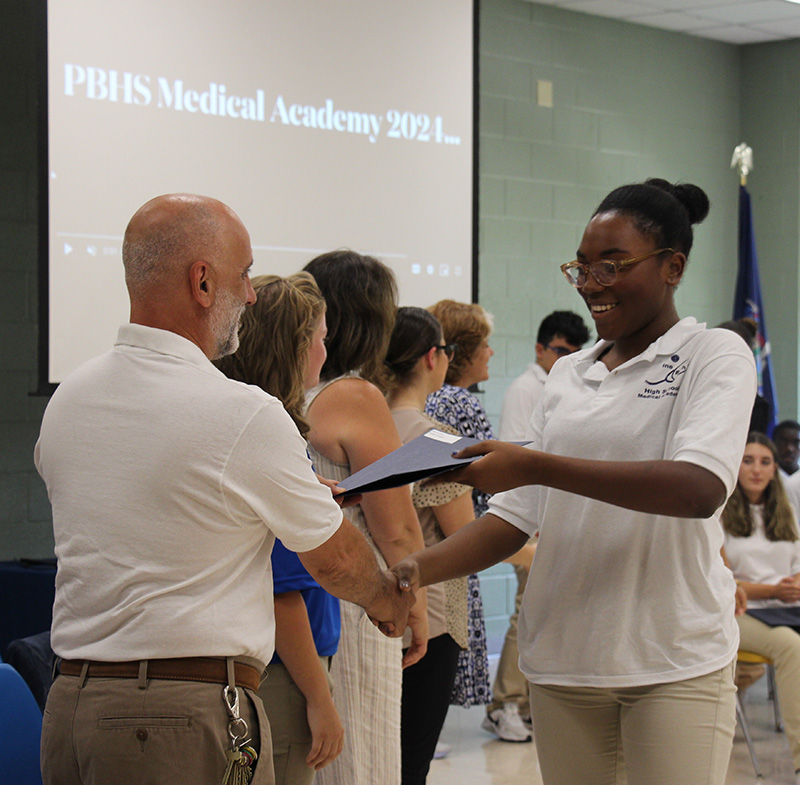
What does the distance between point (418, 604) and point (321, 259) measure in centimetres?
85

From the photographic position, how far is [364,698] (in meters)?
2.20

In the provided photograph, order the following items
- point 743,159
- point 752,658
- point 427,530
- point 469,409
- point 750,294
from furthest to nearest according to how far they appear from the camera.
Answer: point 750,294, point 743,159, point 752,658, point 469,409, point 427,530

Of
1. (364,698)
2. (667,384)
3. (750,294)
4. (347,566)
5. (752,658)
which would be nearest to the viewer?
(347,566)

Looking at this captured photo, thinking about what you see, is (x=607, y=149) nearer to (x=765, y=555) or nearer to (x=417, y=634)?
(x=765, y=555)

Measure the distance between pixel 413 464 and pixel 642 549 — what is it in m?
0.41

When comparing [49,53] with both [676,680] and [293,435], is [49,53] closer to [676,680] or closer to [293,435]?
[293,435]

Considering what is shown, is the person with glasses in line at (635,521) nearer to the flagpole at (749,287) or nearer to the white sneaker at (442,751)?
the white sneaker at (442,751)

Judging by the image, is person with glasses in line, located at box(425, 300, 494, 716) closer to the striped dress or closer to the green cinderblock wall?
the striped dress

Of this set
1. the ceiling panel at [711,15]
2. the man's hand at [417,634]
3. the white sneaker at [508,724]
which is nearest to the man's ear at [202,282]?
the man's hand at [417,634]

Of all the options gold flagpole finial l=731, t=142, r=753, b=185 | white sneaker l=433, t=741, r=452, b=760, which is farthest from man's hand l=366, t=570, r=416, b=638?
gold flagpole finial l=731, t=142, r=753, b=185

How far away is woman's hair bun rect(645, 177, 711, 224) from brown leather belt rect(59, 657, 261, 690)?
1.09m

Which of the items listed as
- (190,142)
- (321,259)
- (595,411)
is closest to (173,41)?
(190,142)

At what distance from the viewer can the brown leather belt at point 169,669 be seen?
136 centimetres

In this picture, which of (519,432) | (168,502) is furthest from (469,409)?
(168,502)
